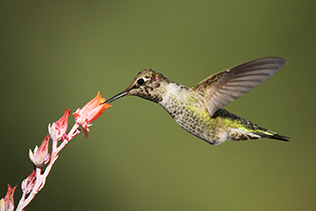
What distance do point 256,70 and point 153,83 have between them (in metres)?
0.31

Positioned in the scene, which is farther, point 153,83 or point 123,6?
point 123,6

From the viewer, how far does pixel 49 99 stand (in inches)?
A: 92.2

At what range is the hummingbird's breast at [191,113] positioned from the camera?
0.88 m

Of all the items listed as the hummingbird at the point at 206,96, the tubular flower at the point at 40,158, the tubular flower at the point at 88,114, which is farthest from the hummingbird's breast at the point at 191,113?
the tubular flower at the point at 40,158

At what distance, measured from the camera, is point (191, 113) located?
3.01 ft

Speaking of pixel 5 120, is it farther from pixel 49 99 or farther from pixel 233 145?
pixel 233 145

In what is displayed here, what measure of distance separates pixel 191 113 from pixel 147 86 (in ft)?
0.56

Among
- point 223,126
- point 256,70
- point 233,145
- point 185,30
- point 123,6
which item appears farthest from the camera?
Answer: point 123,6

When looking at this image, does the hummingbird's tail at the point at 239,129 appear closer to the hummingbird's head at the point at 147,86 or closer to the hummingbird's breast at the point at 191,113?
the hummingbird's breast at the point at 191,113

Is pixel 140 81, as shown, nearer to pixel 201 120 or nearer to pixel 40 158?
pixel 201 120

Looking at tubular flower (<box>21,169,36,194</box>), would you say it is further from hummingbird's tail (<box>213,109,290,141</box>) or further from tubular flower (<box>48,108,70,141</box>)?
hummingbird's tail (<box>213,109,290,141</box>)

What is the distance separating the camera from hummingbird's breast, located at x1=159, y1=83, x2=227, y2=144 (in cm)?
88

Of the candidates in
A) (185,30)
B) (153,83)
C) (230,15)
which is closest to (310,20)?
(230,15)

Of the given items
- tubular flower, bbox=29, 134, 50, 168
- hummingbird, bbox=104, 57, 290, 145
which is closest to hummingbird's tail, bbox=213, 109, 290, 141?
hummingbird, bbox=104, 57, 290, 145
